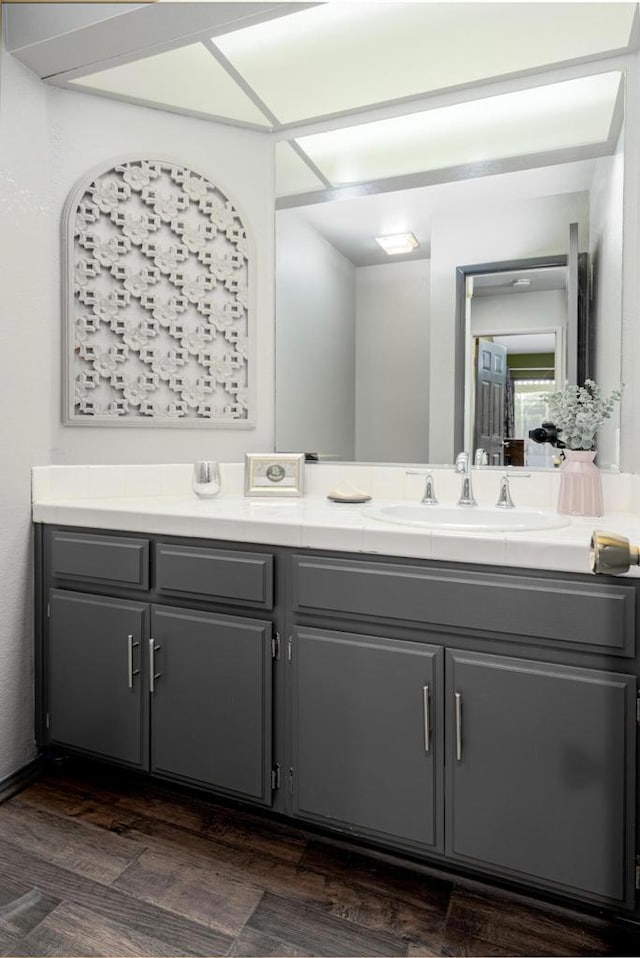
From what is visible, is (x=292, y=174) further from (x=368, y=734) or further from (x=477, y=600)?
(x=368, y=734)

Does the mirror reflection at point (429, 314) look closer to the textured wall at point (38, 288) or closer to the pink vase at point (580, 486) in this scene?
the pink vase at point (580, 486)

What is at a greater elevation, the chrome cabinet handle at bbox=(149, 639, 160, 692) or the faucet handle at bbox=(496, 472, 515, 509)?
the faucet handle at bbox=(496, 472, 515, 509)

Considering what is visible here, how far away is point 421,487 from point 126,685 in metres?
1.14

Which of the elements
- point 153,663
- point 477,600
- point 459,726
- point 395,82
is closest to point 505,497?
point 477,600

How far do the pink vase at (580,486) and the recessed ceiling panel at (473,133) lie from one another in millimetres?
993

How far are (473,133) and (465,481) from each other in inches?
46.1

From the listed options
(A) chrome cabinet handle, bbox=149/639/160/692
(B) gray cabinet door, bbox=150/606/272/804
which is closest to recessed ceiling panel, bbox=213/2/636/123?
(B) gray cabinet door, bbox=150/606/272/804

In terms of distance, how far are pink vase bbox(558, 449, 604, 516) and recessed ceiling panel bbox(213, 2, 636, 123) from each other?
4.05 ft

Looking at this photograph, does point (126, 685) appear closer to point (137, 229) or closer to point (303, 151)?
point (137, 229)

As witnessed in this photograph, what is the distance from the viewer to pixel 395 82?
76.6 inches

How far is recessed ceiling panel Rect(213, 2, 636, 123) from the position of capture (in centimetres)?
170

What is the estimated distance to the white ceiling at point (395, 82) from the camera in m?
1.73

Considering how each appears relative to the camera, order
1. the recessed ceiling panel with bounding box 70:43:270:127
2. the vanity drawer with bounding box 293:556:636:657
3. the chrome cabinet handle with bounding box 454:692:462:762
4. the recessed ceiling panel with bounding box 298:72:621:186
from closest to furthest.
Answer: the vanity drawer with bounding box 293:556:636:657 < the chrome cabinet handle with bounding box 454:692:462:762 < the recessed ceiling panel with bounding box 298:72:621:186 < the recessed ceiling panel with bounding box 70:43:270:127

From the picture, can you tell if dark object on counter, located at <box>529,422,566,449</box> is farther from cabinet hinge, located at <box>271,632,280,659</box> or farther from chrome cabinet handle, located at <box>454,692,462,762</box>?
cabinet hinge, located at <box>271,632,280,659</box>
